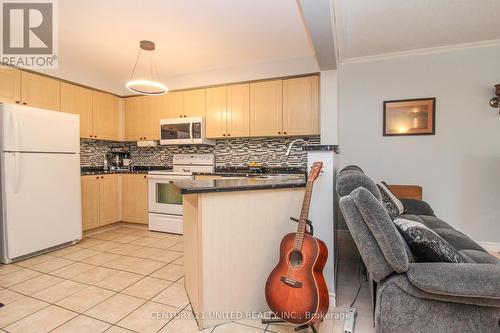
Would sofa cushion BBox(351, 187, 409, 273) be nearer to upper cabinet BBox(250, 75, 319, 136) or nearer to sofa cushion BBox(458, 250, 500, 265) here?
sofa cushion BBox(458, 250, 500, 265)

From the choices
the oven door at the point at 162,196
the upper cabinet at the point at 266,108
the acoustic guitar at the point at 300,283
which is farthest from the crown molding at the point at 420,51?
the oven door at the point at 162,196

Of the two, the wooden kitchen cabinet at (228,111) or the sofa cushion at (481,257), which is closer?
the sofa cushion at (481,257)

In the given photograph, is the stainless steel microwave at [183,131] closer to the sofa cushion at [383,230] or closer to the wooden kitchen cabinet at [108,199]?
the wooden kitchen cabinet at [108,199]

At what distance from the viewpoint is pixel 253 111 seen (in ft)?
12.4

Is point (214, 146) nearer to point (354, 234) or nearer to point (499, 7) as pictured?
point (354, 234)

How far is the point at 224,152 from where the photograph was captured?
14.1ft

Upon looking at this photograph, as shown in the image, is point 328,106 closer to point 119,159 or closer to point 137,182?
point 137,182

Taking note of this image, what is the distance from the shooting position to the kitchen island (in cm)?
169

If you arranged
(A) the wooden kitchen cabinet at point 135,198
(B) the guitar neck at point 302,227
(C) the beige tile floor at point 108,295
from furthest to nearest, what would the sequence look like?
(A) the wooden kitchen cabinet at point 135,198
(C) the beige tile floor at point 108,295
(B) the guitar neck at point 302,227

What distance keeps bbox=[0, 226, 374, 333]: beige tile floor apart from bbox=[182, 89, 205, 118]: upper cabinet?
6.85 feet

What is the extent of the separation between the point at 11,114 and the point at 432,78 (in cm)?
495

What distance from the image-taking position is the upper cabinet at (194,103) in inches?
161

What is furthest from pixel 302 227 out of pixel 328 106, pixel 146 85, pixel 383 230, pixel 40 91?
pixel 40 91

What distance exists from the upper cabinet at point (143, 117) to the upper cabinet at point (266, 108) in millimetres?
1615
